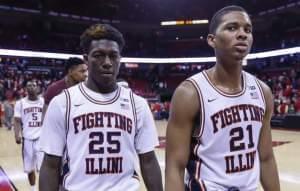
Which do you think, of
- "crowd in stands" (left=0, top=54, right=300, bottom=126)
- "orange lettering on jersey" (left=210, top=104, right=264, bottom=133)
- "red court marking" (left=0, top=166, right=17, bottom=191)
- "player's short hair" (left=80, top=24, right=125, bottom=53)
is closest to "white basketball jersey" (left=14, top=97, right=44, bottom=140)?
"red court marking" (left=0, top=166, right=17, bottom=191)

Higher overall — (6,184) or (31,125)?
(31,125)

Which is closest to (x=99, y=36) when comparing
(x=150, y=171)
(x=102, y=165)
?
(x=102, y=165)

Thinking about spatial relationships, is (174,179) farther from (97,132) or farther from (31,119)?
(31,119)

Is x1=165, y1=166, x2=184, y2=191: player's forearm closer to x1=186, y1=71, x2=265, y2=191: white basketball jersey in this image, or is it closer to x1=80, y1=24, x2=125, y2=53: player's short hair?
x1=186, y1=71, x2=265, y2=191: white basketball jersey

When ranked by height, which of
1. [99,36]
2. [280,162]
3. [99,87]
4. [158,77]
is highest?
[158,77]

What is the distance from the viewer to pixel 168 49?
3556 centimetres

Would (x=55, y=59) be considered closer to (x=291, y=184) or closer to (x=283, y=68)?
(x=283, y=68)

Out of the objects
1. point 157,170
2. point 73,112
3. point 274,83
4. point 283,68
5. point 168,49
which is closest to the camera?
point 73,112

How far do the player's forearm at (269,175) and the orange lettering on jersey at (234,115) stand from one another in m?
0.35

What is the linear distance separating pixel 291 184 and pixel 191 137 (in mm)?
4309

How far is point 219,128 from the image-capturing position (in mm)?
2207

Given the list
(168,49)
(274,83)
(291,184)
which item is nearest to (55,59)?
(168,49)

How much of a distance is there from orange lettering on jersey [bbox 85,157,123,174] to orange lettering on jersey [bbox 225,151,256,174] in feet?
1.89

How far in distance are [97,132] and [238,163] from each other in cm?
75
